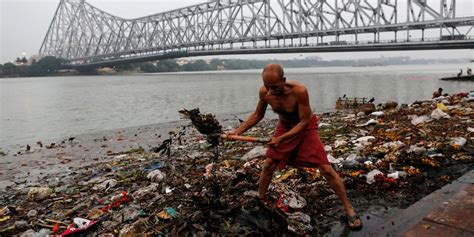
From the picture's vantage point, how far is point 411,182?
4.10 meters

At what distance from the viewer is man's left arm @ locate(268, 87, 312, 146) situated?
2.90 metres

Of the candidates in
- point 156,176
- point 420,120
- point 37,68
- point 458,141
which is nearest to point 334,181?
point 156,176

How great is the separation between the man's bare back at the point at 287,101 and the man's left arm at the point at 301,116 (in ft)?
0.08

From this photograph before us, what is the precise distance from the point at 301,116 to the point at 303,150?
0.32 m

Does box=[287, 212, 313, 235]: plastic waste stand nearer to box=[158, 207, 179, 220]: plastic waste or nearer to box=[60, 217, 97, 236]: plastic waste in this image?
box=[158, 207, 179, 220]: plastic waste

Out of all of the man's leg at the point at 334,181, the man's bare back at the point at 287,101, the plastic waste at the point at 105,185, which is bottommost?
the plastic waste at the point at 105,185

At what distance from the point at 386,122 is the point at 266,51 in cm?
4491

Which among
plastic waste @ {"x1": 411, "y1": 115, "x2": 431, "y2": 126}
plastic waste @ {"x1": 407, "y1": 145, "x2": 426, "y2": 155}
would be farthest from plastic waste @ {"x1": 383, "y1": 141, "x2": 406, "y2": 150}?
plastic waste @ {"x1": 411, "y1": 115, "x2": 431, "y2": 126}

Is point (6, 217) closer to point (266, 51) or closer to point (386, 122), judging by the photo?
point (386, 122)

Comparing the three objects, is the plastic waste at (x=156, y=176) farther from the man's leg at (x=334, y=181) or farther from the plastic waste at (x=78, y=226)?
the man's leg at (x=334, y=181)

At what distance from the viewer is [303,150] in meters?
3.09

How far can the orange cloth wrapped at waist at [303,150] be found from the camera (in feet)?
10.1

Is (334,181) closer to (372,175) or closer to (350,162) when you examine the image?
(372,175)

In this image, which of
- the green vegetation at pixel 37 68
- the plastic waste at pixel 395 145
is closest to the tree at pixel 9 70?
the green vegetation at pixel 37 68
